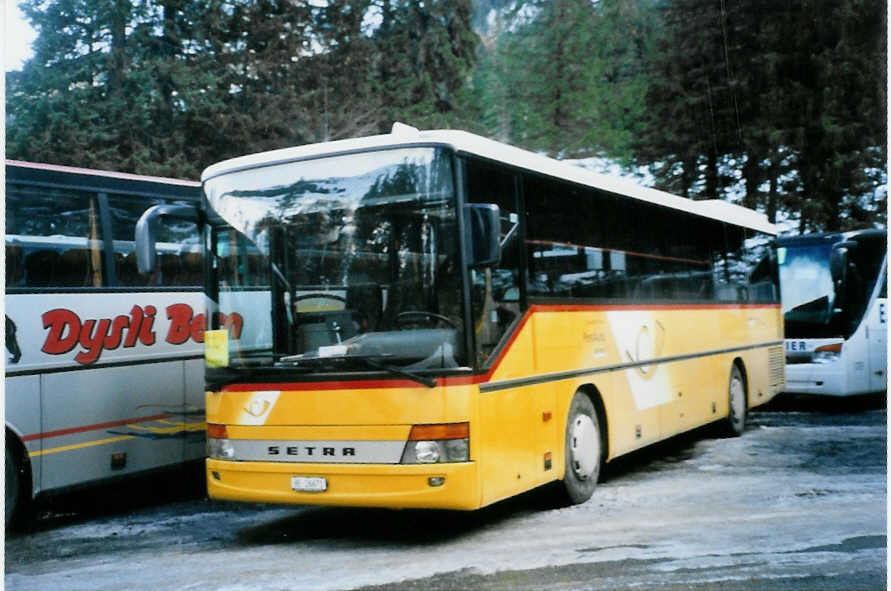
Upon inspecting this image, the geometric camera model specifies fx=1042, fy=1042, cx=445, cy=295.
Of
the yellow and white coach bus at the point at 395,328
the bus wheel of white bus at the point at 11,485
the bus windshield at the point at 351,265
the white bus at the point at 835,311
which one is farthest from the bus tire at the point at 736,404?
the bus wheel of white bus at the point at 11,485

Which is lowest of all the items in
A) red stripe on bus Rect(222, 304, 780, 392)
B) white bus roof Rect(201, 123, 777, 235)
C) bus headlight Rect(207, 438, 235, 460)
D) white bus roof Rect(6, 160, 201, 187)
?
bus headlight Rect(207, 438, 235, 460)

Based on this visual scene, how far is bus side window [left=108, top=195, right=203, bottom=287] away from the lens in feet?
29.8

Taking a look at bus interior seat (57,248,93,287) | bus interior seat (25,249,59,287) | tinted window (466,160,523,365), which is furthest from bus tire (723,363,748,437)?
bus interior seat (25,249,59,287)

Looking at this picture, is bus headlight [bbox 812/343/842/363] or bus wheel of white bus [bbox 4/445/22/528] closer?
bus wheel of white bus [bbox 4/445/22/528]

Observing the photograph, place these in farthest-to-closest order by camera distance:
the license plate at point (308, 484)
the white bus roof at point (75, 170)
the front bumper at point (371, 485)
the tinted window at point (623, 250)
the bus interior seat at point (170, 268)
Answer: the bus interior seat at point (170, 268), the white bus roof at point (75, 170), the tinted window at point (623, 250), the license plate at point (308, 484), the front bumper at point (371, 485)

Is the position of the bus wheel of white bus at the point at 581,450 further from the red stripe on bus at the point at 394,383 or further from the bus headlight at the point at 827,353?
the bus headlight at the point at 827,353

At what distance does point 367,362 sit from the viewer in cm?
691

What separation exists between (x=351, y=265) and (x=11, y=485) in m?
3.34

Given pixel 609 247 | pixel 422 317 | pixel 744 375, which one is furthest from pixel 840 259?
pixel 422 317

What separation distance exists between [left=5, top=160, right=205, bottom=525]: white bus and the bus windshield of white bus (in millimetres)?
9773

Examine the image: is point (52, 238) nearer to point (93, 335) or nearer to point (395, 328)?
point (93, 335)

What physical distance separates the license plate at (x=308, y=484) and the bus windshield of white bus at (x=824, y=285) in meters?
10.6

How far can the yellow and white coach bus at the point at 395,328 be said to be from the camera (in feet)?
22.5

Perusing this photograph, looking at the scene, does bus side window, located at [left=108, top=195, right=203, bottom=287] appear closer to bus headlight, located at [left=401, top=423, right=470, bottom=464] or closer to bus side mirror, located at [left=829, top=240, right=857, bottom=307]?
bus headlight, located at [left=401, top=423, right=470, bottom=464]
